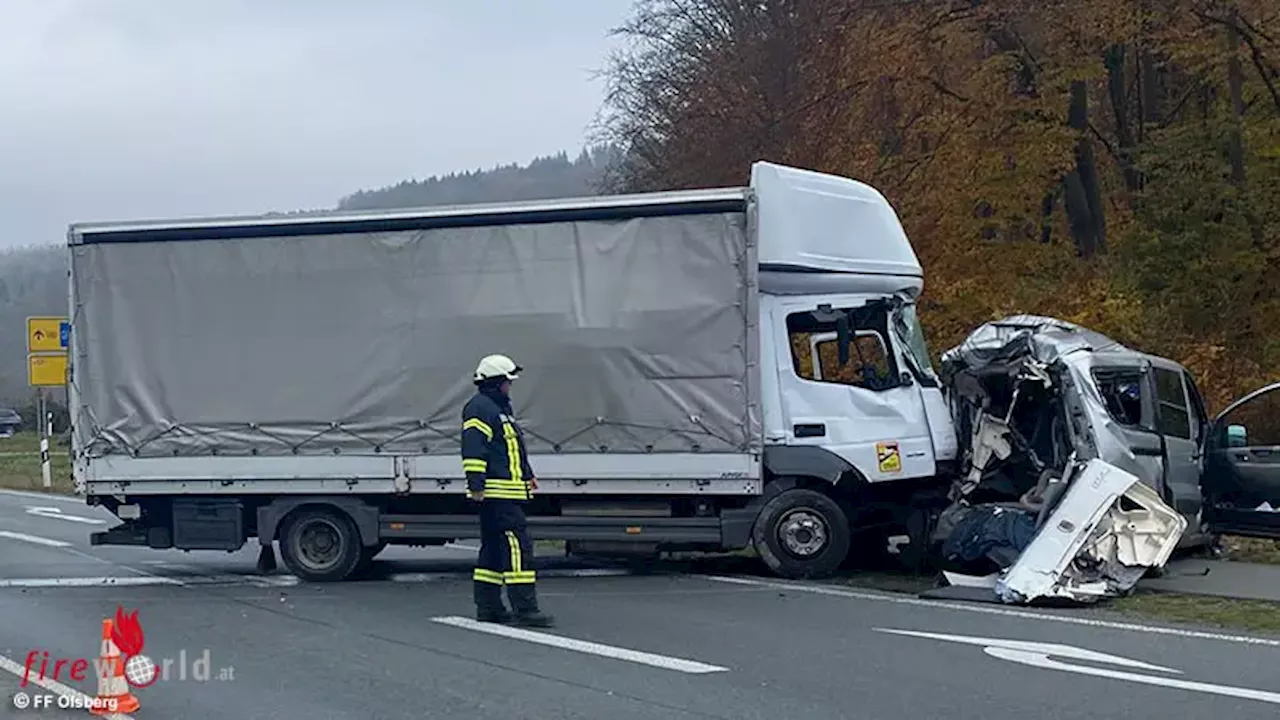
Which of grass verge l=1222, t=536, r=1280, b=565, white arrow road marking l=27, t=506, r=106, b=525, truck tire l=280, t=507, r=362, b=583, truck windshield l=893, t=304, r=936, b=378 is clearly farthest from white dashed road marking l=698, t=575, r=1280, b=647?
white arrow road marking l=27, t=506, r=106, b=525

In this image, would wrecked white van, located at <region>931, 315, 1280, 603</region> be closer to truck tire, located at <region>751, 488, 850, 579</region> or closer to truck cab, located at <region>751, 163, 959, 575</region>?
truck cab, located at <region>751, 163, 959, 575</region>

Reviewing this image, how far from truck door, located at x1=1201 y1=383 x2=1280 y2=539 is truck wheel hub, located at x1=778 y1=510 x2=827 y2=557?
340cm

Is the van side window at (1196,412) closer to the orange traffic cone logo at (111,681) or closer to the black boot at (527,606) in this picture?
the black boot at (527,606)

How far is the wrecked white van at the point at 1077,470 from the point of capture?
1135 centimetres

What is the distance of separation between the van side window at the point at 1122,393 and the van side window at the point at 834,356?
1.69 metres

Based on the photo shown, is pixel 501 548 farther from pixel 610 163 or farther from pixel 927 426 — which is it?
pixel 610 163

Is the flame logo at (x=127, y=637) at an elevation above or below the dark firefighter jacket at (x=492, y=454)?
below

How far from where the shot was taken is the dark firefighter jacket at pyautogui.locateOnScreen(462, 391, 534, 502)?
10156 millimetres

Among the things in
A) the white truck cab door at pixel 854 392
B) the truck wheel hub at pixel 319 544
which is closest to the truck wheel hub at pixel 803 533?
the white truck cab door at pixel 854 392

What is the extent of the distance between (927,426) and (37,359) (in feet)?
76.6

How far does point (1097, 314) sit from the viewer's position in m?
20.1

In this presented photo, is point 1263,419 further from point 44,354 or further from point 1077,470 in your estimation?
point 44,354

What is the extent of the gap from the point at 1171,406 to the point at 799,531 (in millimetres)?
3460

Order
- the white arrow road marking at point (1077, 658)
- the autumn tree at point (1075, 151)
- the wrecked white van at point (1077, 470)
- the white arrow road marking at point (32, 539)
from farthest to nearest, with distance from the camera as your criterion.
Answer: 1. the autumn tree at point (1075, 151)
2. the white arrow road marking at point (32, 539)
3. the wrecked white van at point (1077, 470)
4. the white arrow road marking at point (1077, 658)
